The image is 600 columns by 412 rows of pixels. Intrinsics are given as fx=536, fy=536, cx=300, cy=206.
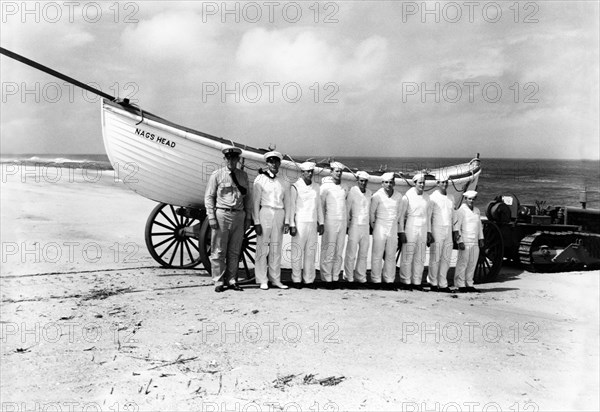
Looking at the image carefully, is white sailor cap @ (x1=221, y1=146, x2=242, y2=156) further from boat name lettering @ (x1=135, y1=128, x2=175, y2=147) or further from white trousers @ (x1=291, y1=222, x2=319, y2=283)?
white trousers @ (x1=291, y1=222, x2=319, y2=283)

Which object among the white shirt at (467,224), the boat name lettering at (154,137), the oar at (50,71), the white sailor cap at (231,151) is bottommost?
the white shirt at (467,224)

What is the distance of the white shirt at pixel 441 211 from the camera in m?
7.96

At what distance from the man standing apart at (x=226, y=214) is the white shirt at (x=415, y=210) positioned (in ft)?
7.85

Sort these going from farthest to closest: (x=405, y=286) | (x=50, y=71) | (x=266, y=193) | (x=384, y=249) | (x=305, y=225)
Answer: (x=405, y=286) → (x=384, y=249) → (x=305, y=225) → (x=266, y=193) → (x=50, y=71)

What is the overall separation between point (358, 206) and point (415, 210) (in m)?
0.89

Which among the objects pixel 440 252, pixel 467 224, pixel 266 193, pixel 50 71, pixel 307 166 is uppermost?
pixel 50 71

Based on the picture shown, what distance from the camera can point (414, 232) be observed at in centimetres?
786

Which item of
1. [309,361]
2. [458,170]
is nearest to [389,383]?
[309,361]

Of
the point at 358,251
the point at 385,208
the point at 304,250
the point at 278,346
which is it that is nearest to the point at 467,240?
the point at 385,208

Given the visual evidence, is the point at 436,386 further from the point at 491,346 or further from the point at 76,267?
the point at 76,267

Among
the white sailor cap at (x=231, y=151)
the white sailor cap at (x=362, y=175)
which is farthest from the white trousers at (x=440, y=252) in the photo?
the white sailor cap at (x=231, y=151)

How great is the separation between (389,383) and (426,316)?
1867 mm

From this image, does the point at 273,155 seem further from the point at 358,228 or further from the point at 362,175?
the point at 358,228

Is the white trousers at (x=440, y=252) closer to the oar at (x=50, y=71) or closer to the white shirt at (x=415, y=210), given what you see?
the white shirt at (x=415, y=210)
